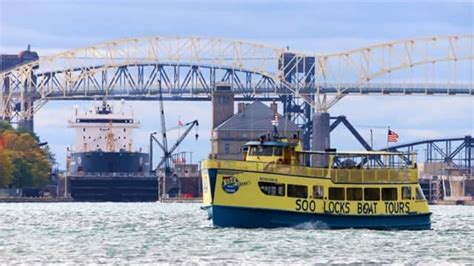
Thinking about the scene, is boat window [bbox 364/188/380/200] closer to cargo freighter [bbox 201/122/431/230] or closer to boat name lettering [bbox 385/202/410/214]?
cargo freighter [bbox 201/122/431/230]

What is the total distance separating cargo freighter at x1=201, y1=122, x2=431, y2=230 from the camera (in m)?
118

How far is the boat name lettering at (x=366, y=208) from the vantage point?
121 metres

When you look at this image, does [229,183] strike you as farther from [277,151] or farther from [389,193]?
[389,193]

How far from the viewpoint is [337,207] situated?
120250 mm

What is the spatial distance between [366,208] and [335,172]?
279cm

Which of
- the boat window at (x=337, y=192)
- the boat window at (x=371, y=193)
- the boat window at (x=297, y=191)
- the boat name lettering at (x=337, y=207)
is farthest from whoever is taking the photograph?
the boat window at (x=371, y=193)

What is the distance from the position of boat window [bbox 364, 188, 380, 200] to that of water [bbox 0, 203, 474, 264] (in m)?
3.08

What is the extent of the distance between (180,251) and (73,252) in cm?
513

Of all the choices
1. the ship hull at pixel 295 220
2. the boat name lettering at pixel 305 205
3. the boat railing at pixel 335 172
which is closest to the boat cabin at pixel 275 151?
the boat railing at pixel 335 172

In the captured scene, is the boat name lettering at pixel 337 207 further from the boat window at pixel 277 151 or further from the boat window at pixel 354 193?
the boat window at pixel 277 151

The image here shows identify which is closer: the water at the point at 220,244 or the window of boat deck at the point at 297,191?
the water at the point at 220,244

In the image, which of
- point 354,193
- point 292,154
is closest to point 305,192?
point 292,154

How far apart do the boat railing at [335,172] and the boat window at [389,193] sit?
20.3 inches

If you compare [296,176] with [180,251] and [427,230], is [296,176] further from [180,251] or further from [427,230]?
[180,251]
